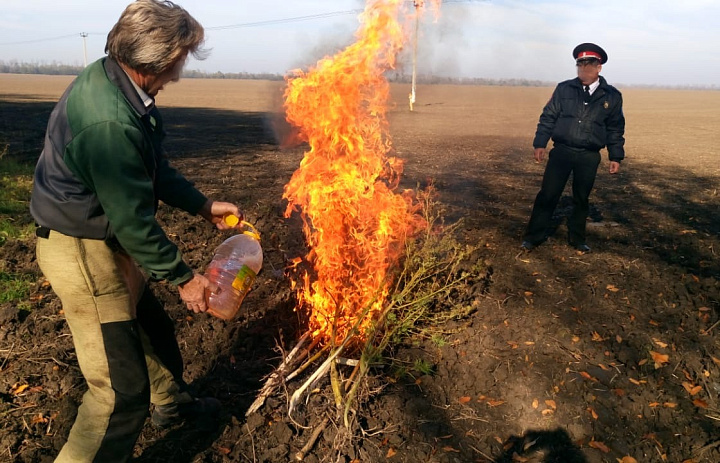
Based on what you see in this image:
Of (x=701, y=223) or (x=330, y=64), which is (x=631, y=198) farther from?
(x=330, y=64)

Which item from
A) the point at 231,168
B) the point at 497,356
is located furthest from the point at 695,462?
the point at 231,168

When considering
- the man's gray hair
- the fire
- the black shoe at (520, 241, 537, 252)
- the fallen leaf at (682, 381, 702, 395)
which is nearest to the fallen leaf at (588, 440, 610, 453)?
the fallen leaf at (682, 381, 702, 395)

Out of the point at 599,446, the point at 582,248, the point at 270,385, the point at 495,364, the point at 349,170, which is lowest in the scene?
the point at 599,446

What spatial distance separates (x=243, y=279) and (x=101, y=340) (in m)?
0.89

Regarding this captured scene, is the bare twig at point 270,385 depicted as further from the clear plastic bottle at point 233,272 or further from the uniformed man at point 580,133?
the uniformed man at point 580,133

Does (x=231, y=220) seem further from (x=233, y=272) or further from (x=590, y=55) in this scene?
(x=590, y=55)

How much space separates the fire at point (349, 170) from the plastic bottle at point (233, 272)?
2.59 ft

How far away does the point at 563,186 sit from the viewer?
19.7 feet

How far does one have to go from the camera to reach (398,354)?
4176 millimetres

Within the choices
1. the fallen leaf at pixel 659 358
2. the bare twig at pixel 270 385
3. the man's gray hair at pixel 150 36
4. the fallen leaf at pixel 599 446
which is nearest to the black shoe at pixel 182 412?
the bare twig at pixel 270 385

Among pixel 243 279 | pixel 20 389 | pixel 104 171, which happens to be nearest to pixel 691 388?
pixel 243 279

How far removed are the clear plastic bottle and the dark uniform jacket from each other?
400 centimetres

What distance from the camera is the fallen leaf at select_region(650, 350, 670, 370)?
13.4ft

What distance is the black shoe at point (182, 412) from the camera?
327 cm
